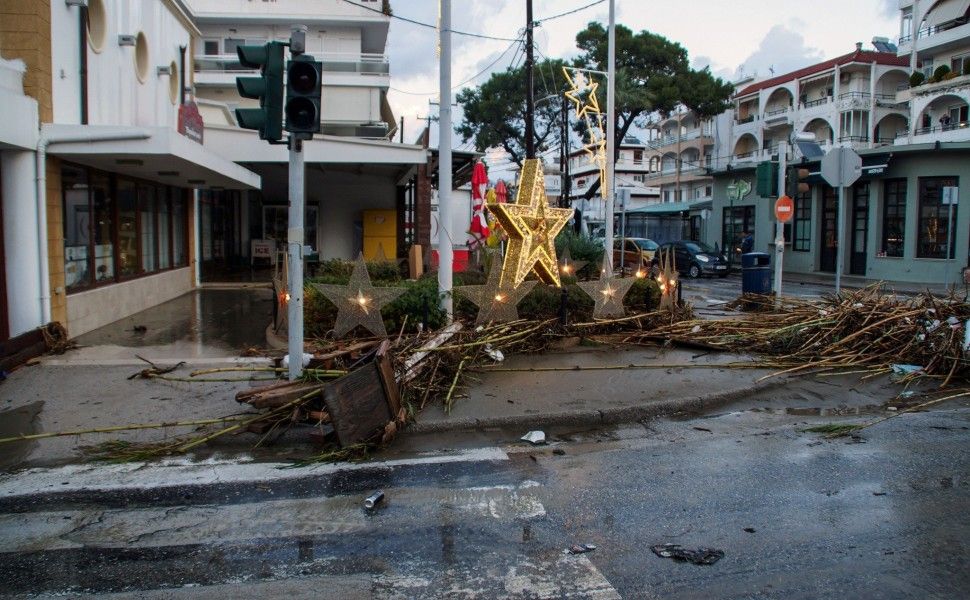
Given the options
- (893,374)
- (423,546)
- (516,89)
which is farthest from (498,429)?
(516,89)

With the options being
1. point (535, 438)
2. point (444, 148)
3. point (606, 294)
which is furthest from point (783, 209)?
point (535, 438)

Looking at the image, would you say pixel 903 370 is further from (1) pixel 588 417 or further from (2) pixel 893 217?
(2) pixel 893 217

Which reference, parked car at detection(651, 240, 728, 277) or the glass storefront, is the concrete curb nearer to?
the glass storefront

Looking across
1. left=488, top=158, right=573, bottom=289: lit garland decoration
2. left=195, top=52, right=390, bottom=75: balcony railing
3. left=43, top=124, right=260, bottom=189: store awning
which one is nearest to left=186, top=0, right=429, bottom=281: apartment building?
left=195, top=52, right=390, bottom=75: balcony railing

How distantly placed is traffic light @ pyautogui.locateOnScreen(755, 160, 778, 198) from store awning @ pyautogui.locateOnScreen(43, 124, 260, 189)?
11699mm

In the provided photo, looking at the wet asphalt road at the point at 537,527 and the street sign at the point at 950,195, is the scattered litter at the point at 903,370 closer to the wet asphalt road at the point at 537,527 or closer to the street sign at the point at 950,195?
the wet asphalt road at the point at 537,527

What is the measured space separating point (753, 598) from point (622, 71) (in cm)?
3758

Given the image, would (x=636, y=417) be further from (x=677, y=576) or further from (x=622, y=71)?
(x=622, y=71)

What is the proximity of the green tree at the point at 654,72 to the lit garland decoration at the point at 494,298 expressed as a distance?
30872 mm

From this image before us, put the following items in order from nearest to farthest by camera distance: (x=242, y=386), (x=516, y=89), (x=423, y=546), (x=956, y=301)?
(x=423, y=546) → (x=242, y=386) → (x=956, y=301) → (x=516, y=89)

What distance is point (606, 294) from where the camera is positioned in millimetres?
11094

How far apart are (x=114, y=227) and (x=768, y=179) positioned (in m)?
13.6

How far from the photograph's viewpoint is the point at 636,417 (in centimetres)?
751

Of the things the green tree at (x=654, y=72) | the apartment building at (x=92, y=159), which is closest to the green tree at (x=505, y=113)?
the green tree at (x=654, y=72)
